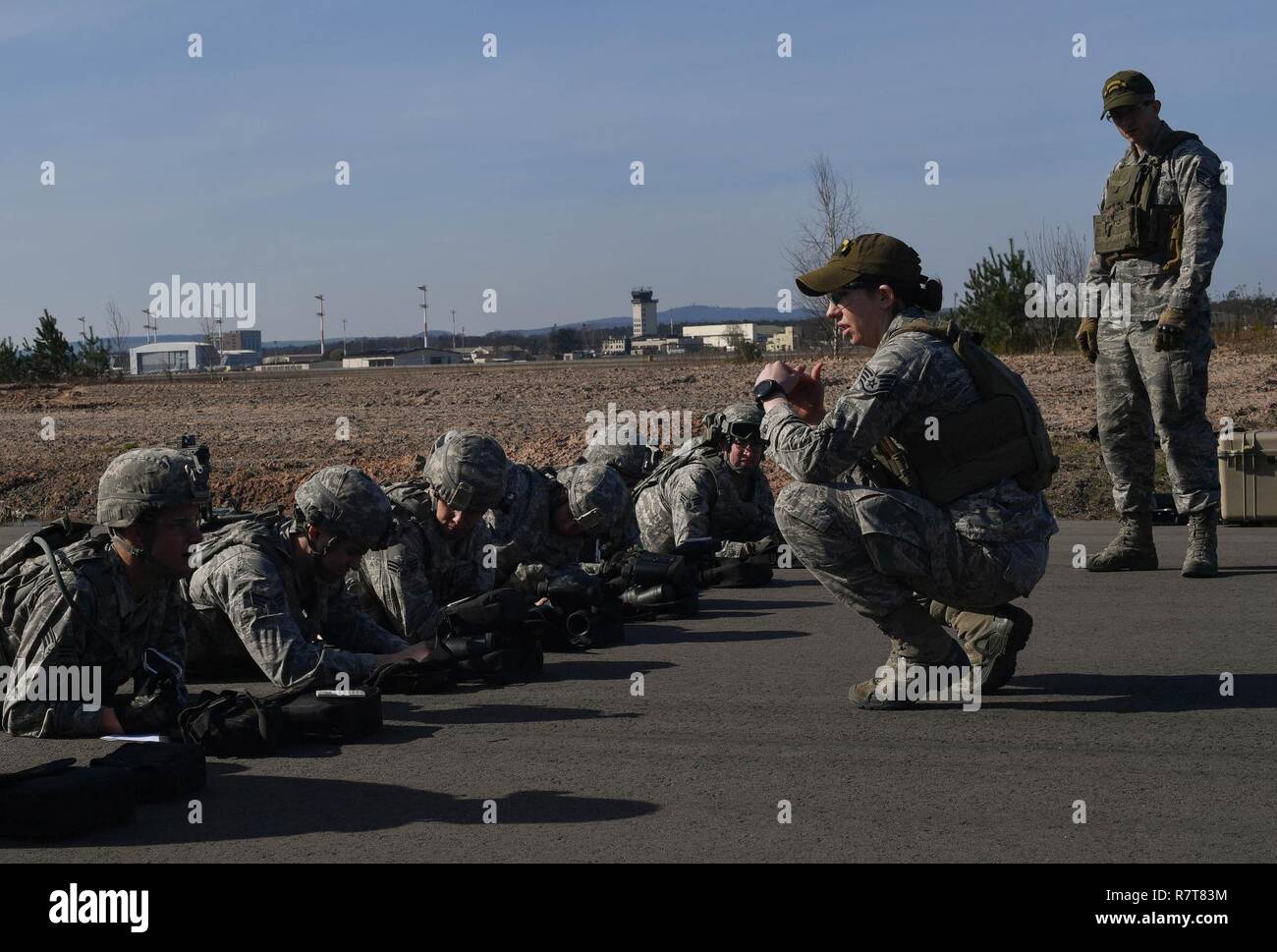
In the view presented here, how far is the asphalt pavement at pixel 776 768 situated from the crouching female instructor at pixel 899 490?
529 millimetres

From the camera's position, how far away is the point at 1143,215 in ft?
34.5

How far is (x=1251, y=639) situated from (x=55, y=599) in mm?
6342

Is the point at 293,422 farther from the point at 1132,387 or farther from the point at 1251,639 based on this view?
the point at 1251,639

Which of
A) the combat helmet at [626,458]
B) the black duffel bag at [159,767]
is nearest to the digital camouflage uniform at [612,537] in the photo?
the combat helmet at [626,458]

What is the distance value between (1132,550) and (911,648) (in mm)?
4795

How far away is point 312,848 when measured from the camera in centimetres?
503

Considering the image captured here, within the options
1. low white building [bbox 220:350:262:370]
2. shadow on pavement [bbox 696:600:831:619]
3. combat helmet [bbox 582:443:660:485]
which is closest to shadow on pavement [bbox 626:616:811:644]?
shadow on pavement [bbox 696:600:831:619]

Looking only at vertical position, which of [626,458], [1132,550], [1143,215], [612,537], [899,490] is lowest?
[1132,550]

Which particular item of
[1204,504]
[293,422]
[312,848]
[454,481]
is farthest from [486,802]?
[293,422]

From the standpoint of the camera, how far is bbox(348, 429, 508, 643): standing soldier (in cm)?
829

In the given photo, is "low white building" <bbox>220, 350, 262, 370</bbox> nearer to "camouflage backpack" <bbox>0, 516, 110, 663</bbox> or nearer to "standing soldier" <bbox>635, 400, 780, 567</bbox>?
"standing soldier" <bbox>635, 400, 780, 567</bbox>

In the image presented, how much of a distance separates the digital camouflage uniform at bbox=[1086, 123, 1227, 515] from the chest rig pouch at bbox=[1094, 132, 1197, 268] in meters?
0.05

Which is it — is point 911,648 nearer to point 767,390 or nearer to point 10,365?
point 767,390

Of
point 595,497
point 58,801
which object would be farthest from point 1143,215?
point 58,801
